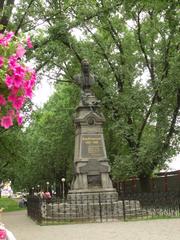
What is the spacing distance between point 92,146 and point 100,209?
13.0 feet

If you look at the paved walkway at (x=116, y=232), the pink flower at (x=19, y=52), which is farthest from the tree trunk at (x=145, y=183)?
the pink flower at (x=19, y=52)

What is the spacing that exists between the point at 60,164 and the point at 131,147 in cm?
2327

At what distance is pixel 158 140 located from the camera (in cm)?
2808

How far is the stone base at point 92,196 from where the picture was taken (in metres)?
20.3

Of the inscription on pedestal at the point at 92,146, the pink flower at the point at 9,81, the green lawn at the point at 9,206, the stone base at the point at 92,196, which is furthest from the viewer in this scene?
the green lawn at the point at 9,206

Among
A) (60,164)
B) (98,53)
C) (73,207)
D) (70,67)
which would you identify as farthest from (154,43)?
(60,164)

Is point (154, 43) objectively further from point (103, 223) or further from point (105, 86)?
point (103, 223)

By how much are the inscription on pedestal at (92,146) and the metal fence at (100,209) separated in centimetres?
199

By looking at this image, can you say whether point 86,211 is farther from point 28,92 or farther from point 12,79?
point 12,79

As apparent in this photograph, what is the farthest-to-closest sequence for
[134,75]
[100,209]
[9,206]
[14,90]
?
[9,206] < [134,75] < [100,209] < [14,90]

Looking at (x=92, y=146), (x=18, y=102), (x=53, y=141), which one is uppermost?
(x=53, y=141)

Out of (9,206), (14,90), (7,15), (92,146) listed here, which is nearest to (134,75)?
(92,146)

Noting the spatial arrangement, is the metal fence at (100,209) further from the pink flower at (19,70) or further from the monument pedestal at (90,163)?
the pink flower at (19,70)

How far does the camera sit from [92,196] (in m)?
20.8
